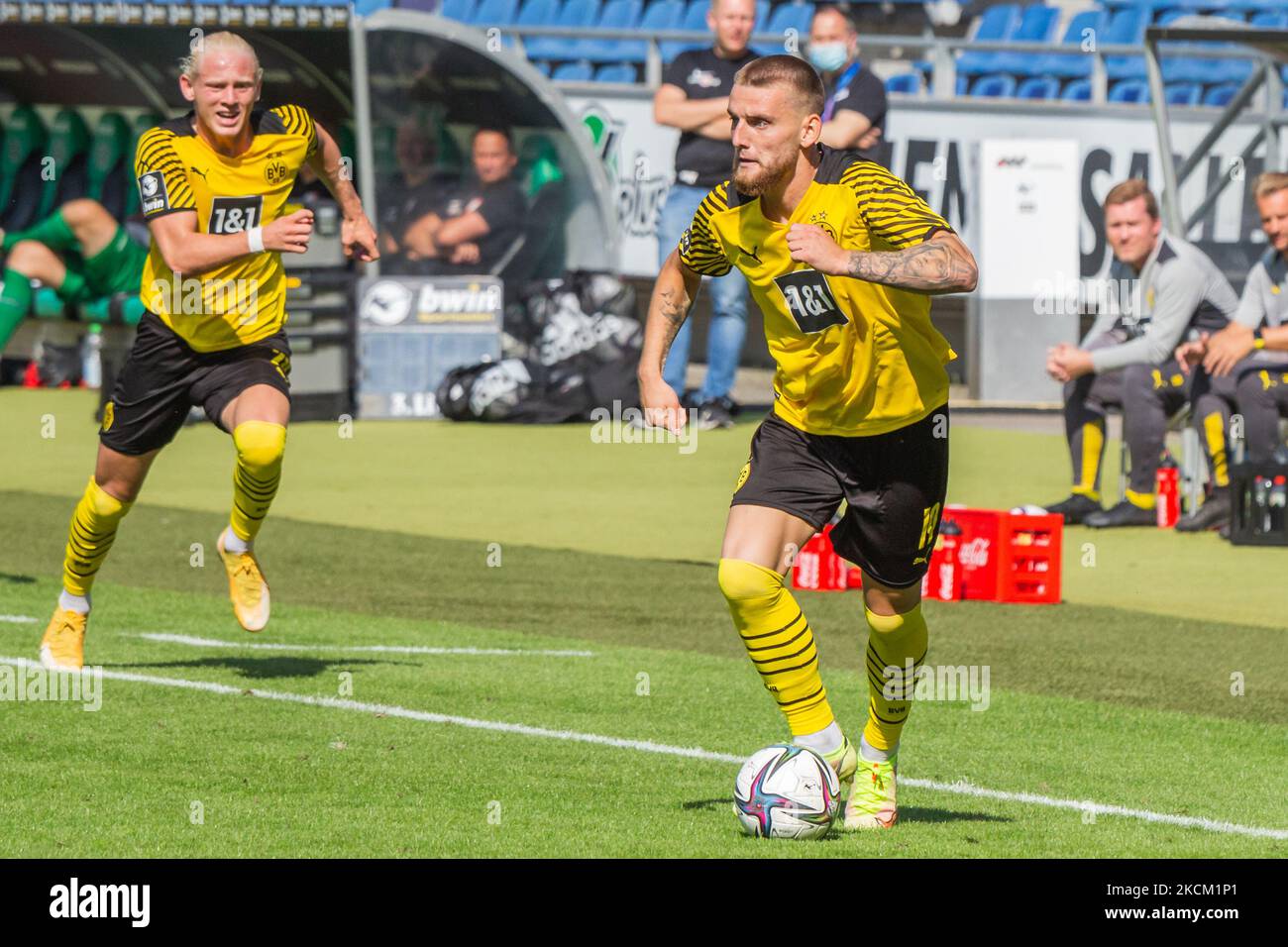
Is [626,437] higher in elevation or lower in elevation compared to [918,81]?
lower

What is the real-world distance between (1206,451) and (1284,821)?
736 cm

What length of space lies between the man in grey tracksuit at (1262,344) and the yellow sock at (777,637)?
725 centimetres

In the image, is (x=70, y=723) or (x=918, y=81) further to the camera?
(x=918, y=81)

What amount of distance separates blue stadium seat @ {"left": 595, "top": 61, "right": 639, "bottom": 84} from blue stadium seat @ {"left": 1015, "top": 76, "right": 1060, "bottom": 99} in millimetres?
4171

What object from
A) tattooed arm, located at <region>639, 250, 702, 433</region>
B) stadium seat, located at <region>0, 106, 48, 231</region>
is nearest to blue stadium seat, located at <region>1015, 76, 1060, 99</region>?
stadium seat, located at <region>0, 106, 48, 231</region>

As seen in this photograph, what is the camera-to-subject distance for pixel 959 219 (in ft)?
71.5

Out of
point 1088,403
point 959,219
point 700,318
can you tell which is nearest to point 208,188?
point 1088,403

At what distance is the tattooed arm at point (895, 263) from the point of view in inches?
244

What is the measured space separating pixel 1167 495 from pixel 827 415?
793 centimetres

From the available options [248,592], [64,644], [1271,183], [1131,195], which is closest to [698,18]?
[1131,195]

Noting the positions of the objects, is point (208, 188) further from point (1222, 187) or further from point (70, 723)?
point (1222, 187)

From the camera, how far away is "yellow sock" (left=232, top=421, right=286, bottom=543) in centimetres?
894

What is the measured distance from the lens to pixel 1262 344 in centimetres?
1366

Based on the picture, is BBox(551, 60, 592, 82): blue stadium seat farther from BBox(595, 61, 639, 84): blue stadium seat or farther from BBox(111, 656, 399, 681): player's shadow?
BBox(111, 656, 399, 681): player's shadow
